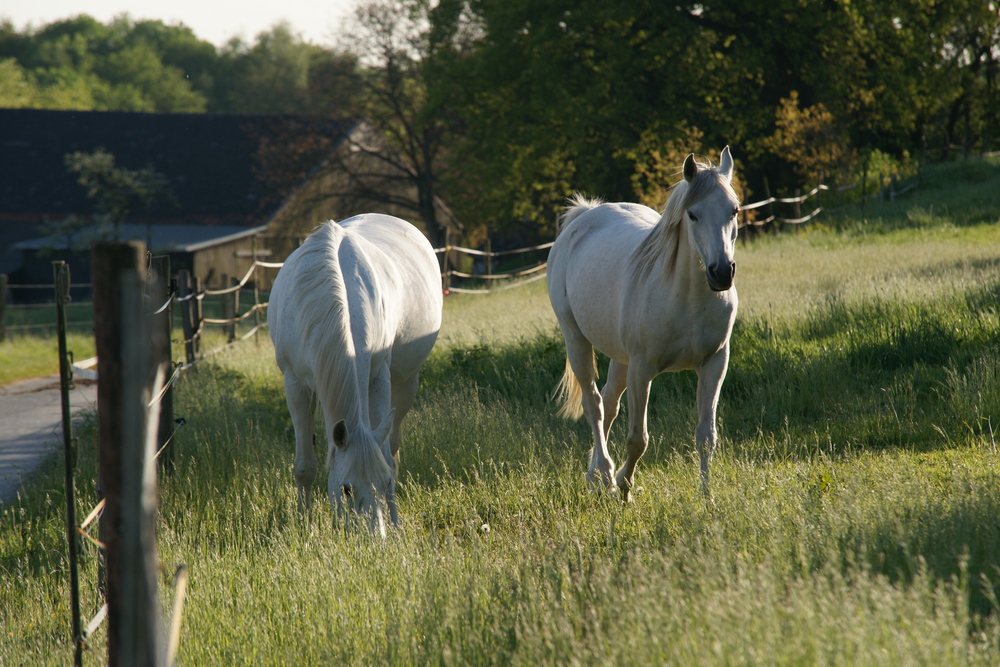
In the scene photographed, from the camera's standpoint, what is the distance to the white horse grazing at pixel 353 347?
3523 mm

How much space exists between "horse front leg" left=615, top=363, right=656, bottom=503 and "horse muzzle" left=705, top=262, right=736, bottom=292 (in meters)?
0.82

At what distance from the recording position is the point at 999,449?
430cm

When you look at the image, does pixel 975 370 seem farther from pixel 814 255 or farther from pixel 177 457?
pixel 814 255

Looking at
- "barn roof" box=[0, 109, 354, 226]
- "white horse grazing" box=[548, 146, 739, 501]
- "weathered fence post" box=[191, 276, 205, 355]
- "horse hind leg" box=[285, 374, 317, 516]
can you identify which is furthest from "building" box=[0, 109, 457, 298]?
"horse hind leg" box=[285, 374, 317, 516]

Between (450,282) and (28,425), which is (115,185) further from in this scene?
(28,425)

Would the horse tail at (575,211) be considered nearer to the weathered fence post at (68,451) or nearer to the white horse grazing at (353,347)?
the white horse grazing at (353,347)

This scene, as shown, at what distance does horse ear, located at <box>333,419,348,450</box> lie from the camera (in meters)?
3.42

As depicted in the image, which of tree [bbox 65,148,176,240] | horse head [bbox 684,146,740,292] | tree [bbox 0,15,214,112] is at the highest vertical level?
tree [bbox 0,15,214,112]

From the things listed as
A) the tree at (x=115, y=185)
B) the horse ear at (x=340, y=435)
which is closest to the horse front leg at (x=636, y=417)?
the horse ear at (x=340, y=435)

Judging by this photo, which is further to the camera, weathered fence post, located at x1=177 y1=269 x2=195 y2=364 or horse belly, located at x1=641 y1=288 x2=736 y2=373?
weathered fence post, located at x1=177 y1=269 x2=195 y2=364

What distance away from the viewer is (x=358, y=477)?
3.48m

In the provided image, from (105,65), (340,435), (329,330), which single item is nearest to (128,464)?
(340,435)

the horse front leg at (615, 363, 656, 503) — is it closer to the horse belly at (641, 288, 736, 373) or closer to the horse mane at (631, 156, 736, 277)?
the horse belly at (641, 288, 736, 373)

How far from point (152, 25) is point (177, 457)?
77.1 metres
